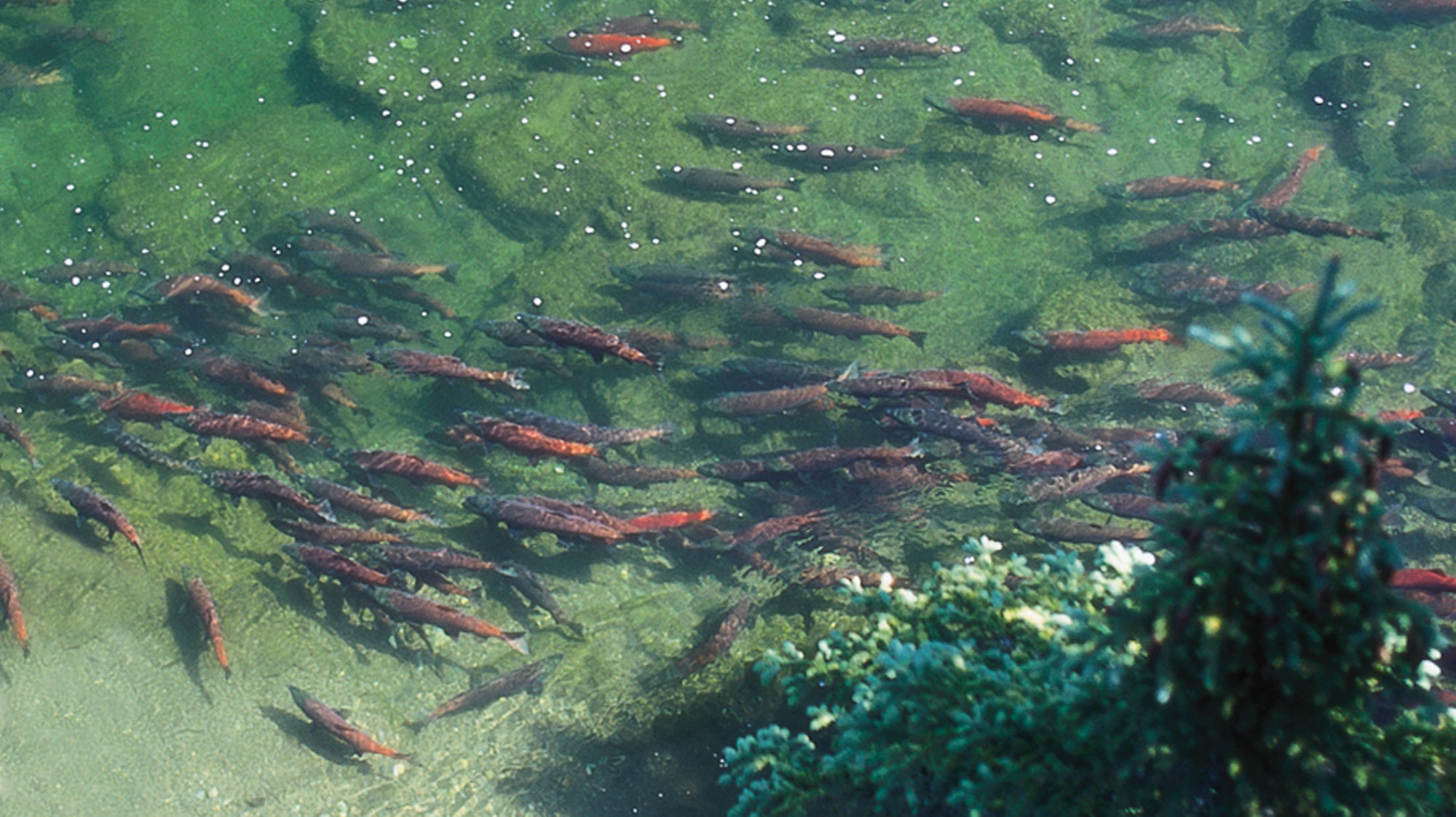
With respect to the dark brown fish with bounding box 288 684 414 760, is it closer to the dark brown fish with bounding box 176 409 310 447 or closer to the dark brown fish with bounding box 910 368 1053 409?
the dark brown fish with bounding box 176 409 310 447

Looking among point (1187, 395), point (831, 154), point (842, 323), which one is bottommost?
point (1187, 395)

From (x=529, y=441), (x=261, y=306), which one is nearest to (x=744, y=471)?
(x=529, y=441)

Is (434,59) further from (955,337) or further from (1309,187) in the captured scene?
(1309,187)

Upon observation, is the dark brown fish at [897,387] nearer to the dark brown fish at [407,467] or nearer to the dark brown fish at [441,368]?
the dark brown fish at [441,368]

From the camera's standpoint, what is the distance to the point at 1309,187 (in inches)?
447

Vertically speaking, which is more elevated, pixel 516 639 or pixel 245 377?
pixel 245 377

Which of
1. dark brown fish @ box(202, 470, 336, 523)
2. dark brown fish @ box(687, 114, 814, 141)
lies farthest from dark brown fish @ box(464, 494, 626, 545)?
dark brown fish @ box(687, 114, 814, 141)

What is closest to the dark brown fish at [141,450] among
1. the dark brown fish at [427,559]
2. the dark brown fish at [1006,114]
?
the dark brown fish at [427,559]

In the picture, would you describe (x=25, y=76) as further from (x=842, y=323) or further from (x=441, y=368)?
(x=842, y=323)

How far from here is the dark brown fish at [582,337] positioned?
742 cm

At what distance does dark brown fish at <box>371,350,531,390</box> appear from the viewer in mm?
8070

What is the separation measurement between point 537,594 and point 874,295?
15.7 ft

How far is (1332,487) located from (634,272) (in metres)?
7.82

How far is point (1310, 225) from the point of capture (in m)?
9.09
